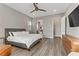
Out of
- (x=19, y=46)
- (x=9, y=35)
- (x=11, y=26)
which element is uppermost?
(x=11, y=26)

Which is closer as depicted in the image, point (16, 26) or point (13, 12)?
point (13, 12)

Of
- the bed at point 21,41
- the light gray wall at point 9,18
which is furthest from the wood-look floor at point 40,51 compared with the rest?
the light gray wall at point 9,18

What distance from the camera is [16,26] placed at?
8.14 metres

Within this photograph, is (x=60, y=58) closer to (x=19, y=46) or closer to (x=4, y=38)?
(x=19, y=46)

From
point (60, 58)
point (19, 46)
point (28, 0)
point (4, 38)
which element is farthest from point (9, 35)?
point (60, 58)

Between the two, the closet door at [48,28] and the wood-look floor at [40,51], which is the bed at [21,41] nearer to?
the wood-look floor at [40,51]

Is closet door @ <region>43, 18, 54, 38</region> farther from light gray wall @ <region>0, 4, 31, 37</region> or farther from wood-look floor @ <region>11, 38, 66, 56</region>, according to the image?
wood-look floor @ <region>11, 38, 66, 56</region>

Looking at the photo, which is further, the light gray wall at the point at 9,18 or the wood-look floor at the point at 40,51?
the light gray wall at the point at 9,18

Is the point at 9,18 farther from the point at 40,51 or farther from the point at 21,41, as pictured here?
the point at 40,51

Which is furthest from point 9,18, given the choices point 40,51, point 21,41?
point 40,51

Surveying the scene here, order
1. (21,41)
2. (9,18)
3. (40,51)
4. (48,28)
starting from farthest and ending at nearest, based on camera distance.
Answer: (48,28)
(9,18)
(21,41)
(40,51)

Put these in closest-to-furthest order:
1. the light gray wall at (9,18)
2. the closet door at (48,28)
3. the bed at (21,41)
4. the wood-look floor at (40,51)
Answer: the wood-look floor at (40,51)
the bed at (21,41)
the light gray wall at (9,18)
the closet door at (48,28)

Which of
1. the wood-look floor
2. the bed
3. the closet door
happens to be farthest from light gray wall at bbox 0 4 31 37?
the closet door

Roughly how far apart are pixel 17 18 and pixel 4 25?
1.91 m
